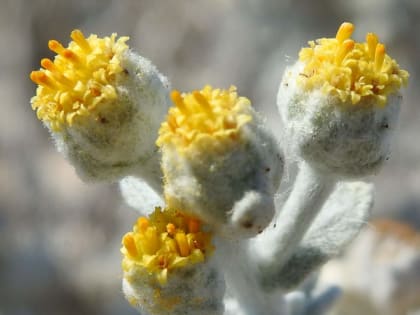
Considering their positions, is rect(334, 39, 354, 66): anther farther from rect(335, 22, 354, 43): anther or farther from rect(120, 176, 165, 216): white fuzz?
rect(120, 176, 165, 216): white fuzz

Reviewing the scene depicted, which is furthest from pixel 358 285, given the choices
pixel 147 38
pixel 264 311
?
pixel 147 38

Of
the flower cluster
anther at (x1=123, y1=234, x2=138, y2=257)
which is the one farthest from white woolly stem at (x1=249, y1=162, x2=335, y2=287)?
anther at (x1=123, y1=234, x2=138, y2=257)

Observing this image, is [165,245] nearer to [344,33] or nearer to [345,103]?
[345,103]

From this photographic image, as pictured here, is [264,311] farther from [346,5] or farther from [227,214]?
[346,5]

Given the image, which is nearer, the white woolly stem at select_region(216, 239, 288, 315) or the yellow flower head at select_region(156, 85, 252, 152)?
the yellow flower head at select_region(156, 85, 252, 152)

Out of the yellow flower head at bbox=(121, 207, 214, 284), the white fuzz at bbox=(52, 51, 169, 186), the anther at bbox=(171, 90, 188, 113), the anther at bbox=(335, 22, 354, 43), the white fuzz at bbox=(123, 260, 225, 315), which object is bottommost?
the white fuzz at bbox=(123, 260, 225, 315)

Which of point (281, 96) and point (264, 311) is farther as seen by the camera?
point (264, 311)

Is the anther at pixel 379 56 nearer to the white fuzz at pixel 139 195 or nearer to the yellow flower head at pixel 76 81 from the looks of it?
the yellow flower head at pixel 76 81
